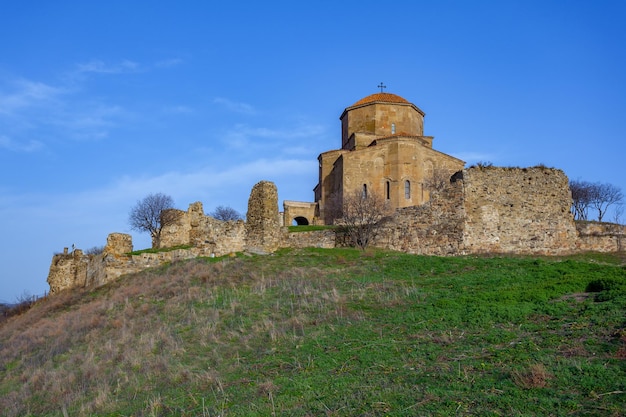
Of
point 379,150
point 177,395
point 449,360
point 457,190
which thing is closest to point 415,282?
point 449,360

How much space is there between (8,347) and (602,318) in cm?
1547

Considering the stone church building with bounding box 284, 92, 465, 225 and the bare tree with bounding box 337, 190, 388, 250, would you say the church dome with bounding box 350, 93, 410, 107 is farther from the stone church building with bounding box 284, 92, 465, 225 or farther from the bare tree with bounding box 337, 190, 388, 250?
the bare tree with bounding box 337, 190, 388, 250

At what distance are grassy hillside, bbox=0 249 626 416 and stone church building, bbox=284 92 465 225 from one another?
21.5 metres

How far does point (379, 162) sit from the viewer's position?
134ft

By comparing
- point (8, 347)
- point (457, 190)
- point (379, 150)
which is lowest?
point (8, 347)

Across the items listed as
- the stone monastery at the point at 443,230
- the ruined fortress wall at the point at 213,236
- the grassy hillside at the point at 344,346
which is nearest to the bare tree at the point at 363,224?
the stone monastery at the point at 443,230

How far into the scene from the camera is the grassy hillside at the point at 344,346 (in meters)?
7.74

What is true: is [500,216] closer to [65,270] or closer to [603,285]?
[603,285]

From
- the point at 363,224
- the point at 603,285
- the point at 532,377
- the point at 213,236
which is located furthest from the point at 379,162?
the point at 532,377

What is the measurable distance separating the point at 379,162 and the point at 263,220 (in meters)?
18.1

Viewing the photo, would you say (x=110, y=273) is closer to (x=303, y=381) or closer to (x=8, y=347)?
(x=8, y=347)

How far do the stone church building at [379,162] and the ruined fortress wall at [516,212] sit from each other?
564 inches

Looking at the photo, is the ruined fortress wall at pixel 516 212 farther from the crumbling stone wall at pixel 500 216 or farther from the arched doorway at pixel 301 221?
the arched doorway at pixel 301 221

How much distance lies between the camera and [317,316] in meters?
12.9
